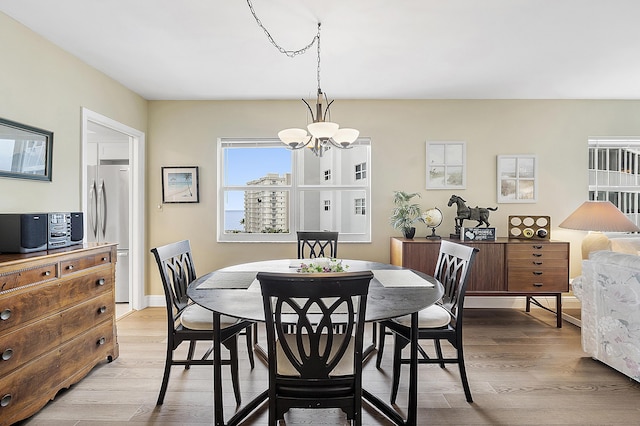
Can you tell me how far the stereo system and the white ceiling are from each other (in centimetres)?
132

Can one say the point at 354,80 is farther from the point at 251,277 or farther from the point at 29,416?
the point at 29,416

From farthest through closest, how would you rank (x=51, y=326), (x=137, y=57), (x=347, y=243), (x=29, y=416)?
(x=347, y=243) < (x=137, y=57) < (x=51, y=326) < (x=29, y=416)

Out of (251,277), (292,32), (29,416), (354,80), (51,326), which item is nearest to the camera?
(29,416)

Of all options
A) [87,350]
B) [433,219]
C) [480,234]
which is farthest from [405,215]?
[87,350]

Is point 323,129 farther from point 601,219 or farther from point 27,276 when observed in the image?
point 601,219

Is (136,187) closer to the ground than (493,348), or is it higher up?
higher up

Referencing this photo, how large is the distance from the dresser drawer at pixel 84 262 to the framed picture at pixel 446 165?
329 centimetres

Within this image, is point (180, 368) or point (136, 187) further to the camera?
point (136, 187)

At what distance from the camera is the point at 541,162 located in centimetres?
404

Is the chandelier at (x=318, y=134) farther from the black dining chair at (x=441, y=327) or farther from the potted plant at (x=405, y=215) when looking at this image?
the potted plant at (x=405, y=215)

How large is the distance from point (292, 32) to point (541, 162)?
326 centimetres

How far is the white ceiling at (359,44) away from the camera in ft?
7.20

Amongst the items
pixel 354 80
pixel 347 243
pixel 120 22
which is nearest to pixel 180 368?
pixel 347 243

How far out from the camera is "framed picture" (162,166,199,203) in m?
4.06
